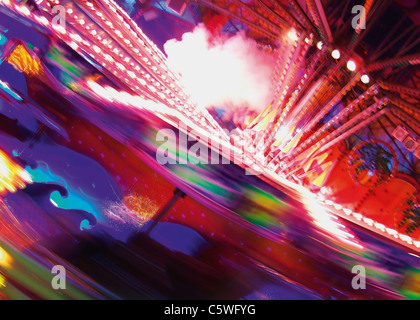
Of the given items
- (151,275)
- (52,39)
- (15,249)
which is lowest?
(15,249)

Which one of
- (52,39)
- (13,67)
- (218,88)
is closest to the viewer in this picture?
(52,39)

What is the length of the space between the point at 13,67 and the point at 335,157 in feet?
28.3

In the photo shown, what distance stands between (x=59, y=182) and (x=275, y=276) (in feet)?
4.70

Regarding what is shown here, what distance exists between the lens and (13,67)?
1.84m

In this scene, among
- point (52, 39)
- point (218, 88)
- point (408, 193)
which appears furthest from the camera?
point (218, 88)

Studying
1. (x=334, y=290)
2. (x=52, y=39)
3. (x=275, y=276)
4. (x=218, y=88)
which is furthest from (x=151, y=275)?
(x=218, y=88)

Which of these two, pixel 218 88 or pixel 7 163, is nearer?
pixel 7 163

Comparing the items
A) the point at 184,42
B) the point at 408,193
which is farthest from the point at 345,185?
the point at 184,42

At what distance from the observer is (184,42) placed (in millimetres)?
8664

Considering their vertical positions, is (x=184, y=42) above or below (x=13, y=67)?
above

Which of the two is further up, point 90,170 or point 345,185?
point 345,185

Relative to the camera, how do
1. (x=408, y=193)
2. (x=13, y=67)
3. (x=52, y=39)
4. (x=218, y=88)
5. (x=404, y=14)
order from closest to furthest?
(x=52, y=39) < (x=13, y=67) < (x=404, y=14) < (x=408, y=193) < (x=218, y=88)

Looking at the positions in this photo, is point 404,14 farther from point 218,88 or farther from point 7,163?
point 7,163

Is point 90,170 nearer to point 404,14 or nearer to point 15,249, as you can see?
point 15,249
